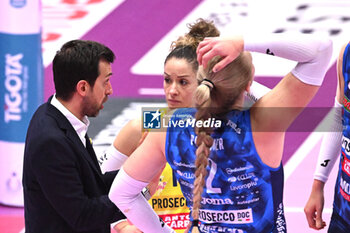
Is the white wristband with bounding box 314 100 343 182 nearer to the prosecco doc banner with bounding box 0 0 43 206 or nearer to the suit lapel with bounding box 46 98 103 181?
the suit lapel with bounding box 46 98 103 181

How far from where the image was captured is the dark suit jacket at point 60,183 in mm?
2469

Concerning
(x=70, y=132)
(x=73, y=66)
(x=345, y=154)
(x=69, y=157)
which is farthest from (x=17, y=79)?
(x=345, y=154)

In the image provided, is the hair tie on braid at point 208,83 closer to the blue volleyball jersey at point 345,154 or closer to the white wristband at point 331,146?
the blue volleyball jersey at point 345,154

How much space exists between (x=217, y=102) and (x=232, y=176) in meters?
0.25

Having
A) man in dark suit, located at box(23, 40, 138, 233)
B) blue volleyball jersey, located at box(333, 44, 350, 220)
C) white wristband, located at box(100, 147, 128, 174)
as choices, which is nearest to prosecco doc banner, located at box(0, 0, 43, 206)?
white wristband, located at box(100, 147, 128, 174)

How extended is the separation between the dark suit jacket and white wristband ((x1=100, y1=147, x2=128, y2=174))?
45 centimetres

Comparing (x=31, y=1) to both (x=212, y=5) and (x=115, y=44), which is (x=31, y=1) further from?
(x=212, y=5)

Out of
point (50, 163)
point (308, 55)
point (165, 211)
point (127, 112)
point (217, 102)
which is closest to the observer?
point (308, 55)

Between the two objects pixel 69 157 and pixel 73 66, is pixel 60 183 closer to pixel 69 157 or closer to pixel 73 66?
pixel 69 157

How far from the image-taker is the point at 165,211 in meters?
3.23

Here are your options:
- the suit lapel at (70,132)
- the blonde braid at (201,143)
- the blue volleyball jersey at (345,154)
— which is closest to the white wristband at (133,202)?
the blonde braid at (201,143)

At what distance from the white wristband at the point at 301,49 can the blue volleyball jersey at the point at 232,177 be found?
226 mm

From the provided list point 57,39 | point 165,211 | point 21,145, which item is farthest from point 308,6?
point 165,211

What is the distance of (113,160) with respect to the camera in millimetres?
3146
